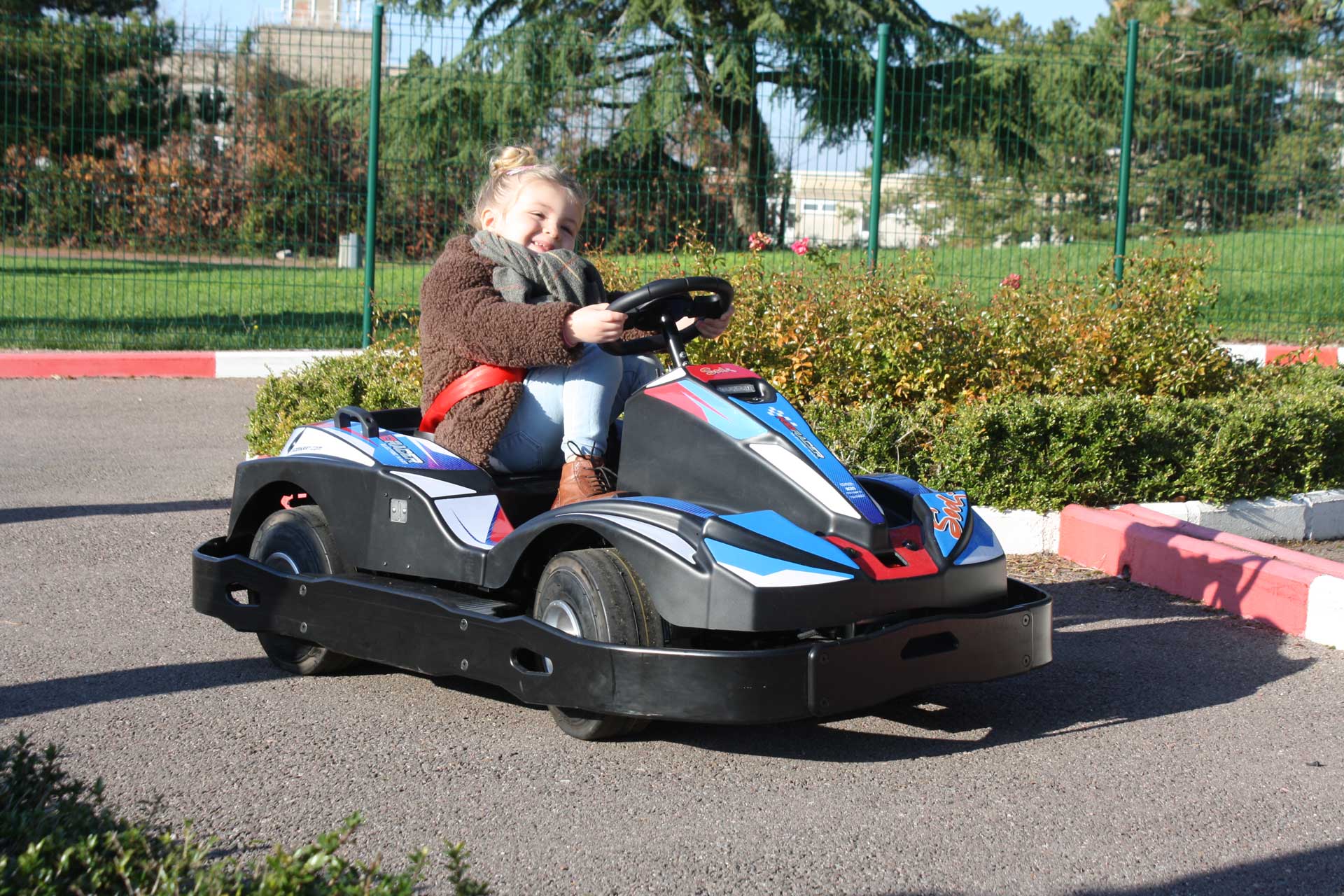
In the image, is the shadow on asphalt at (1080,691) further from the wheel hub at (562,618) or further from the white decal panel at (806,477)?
the white decal panel at (806,477)

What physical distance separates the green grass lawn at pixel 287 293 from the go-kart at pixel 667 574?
19.7ft

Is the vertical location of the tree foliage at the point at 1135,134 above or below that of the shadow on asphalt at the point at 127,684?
above

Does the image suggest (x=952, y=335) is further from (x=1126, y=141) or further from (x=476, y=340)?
(x=1126, y=141)

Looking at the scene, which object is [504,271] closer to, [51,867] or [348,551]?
[348,551]

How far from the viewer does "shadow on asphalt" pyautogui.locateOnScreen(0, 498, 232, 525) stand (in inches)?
238

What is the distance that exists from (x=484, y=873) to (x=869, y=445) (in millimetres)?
3342

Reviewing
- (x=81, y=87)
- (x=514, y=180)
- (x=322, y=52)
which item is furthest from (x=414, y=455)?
(x=81, y=87)

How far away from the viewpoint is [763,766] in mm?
3361

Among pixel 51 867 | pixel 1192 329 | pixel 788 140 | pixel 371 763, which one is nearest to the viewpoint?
pixel 51 867

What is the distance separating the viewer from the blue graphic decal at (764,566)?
3121mm

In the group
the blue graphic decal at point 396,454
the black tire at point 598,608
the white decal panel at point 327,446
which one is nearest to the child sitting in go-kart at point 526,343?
the blue graphic decal at point 396,454

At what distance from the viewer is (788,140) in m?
9.83

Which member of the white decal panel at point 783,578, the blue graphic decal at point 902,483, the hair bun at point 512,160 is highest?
the hair bun at point 512,160

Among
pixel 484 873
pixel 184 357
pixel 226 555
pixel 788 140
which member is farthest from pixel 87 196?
pixel 484 873
